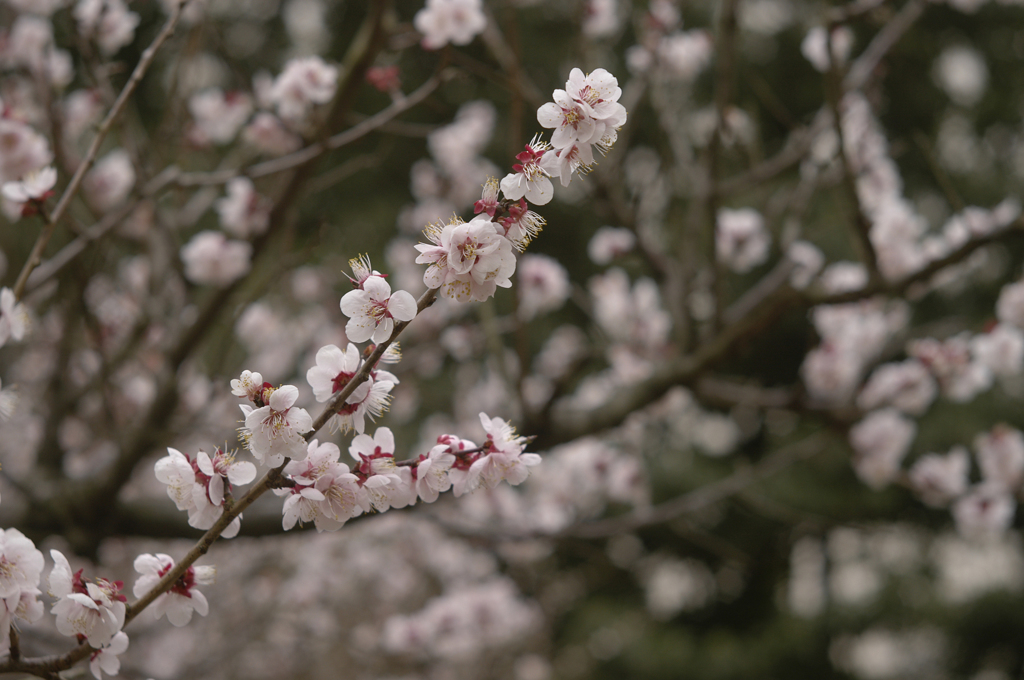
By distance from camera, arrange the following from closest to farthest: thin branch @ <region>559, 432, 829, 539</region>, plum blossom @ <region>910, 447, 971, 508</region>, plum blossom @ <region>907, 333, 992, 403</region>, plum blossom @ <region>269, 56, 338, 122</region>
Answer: plum blossom @ <region>269, 56, 338, 122</region> → thin branch @ <region>559, 432, 829, 539</region> → plum blossom @ <region>907, 333, 992, 403</region> → plum blossom @ <region>910, 447, 971, 508</region>

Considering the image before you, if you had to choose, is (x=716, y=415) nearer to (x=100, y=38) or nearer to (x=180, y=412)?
(x=180, y=412)

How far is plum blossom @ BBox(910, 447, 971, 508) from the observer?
8.72 ft

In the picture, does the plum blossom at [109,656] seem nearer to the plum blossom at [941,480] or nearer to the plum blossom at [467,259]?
the plum blossom at [467,259]

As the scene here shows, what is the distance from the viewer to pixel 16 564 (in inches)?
33.7

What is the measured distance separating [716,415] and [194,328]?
603 cm

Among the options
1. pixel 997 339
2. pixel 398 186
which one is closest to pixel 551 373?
pixel 997 339

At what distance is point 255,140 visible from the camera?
2.50m

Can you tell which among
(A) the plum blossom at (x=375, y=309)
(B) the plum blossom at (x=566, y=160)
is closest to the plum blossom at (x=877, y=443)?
(B) the plum blossom at (x=566, y=160)

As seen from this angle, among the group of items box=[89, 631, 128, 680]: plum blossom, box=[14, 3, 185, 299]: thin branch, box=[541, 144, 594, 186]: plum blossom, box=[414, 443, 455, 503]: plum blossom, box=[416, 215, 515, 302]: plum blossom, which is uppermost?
box=[14, 3, 185, 299]: thin branch

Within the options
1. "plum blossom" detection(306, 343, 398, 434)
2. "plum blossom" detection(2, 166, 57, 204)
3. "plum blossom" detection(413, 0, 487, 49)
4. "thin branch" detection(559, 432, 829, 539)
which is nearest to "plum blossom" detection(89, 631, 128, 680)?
"plum blossom" detection(306, 343, 398, 434)

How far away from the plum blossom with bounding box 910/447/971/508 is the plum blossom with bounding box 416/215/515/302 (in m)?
2.48

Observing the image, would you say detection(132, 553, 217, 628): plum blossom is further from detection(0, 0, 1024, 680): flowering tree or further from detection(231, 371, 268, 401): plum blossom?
detection(231, 371, 268, 401): plum blossom

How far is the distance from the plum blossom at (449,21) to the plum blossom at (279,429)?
52.8 inches

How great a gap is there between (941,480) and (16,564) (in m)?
3.00
